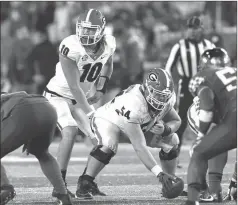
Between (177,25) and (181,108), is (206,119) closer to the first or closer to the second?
(181,108)

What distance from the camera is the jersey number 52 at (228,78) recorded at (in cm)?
574

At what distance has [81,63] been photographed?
700 cm

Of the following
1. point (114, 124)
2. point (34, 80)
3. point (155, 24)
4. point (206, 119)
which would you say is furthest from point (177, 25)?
point (206, 119)

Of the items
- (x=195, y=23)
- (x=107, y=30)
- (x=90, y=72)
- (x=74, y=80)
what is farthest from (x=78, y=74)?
(x=107, y=30)

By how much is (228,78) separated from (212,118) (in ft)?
1.12

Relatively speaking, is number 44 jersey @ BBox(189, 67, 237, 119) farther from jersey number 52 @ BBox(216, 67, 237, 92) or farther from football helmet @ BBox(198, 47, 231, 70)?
football helmet @ BBox(198, 47, 231, 70)

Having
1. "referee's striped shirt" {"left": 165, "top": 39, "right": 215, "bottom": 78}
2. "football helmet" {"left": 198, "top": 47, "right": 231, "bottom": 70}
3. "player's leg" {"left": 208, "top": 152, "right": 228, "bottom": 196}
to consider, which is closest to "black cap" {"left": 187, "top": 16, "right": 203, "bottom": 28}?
"referee's striped shirt" {"left": 165, "top": 39, "right": 215, "bottom": 78}

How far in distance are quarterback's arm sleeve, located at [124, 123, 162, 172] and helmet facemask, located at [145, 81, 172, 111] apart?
0.23 metres

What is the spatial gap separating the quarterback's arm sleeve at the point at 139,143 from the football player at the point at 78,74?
0.79 meters

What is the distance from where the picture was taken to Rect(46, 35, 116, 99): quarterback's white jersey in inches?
272

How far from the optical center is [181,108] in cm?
957

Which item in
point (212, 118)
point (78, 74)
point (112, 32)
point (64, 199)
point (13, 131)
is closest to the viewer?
point (13, 131)

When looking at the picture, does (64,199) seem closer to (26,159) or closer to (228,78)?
(228,78)

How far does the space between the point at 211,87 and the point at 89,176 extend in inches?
58.8
